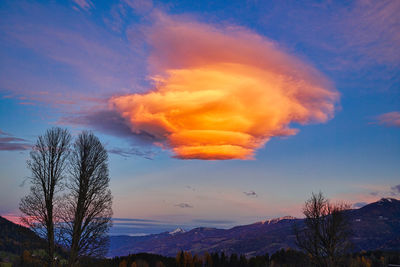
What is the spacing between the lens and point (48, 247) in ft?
72.3

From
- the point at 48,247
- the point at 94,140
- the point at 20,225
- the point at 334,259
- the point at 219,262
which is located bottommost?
the point at 219,262

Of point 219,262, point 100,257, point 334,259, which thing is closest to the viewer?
point 100,257

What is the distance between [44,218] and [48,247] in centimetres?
192

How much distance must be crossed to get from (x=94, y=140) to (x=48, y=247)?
25.7 feet

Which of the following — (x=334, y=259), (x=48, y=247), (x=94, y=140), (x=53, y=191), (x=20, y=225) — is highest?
(x=94, y=140)

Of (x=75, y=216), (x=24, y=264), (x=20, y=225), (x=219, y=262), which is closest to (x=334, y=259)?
(x=75, y=216)

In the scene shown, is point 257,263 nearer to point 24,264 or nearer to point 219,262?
point 219,262

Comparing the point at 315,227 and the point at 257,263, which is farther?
→ the point at 257,263

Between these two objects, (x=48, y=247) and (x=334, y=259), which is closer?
(x=48, y=247)

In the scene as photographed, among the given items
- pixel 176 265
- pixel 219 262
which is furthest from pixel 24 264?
pixel 219 262

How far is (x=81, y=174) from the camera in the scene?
2366cm

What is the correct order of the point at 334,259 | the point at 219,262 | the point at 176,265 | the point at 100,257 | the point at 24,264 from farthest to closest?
1. the point at 219,262
2. the point at 176,265
3. the point at 24,264
4. the point at 334,259
5. the point at 100,257

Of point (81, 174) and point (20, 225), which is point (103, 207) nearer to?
point (81, 174)

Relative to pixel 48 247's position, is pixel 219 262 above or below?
below
